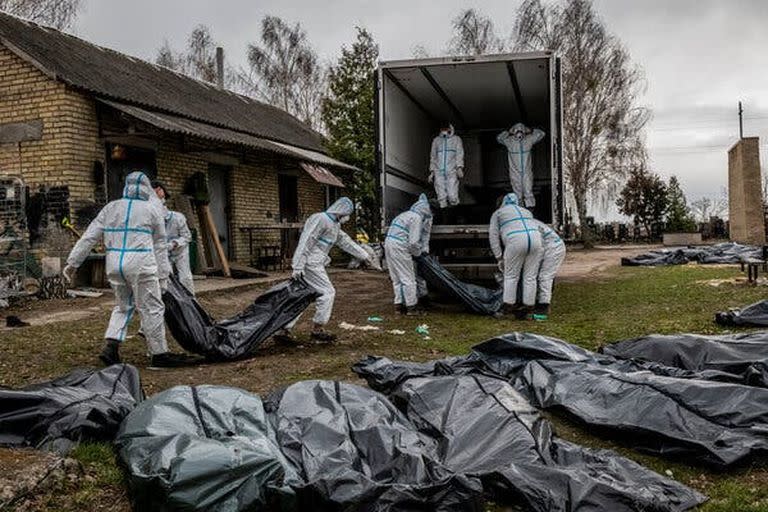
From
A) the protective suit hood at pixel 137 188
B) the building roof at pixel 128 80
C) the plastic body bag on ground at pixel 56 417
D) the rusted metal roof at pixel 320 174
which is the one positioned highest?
the building roof at pixel 128 80

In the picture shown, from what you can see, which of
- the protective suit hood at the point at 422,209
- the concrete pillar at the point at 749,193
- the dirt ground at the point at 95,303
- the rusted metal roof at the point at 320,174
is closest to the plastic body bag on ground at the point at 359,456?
the protective suit hood at the point at 422,209

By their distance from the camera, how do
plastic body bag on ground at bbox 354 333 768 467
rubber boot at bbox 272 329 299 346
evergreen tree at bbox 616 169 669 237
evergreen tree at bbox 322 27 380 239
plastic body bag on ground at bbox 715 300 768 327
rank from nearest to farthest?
1. plastic body bag on ground at bbox 354 333 768 467
2. plastic body bag on ground at bbox 715 300 768 327
3. rubber boot at bbox 272 329 299 346
4. evergreen tree at bbox 322 27 380 239
5. evergreen tree at bbox 616 169 669 237

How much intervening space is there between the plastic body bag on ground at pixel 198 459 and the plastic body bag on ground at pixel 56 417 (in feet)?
0.79

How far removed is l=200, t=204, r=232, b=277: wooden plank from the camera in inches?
551

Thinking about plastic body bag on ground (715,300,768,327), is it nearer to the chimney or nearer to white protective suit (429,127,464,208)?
white protective suit (429,127,464,208)

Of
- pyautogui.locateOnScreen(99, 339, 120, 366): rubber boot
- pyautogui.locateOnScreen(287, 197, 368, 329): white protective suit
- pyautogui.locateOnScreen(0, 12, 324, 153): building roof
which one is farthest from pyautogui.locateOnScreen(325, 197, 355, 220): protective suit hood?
pyautogui.locateOnScreen(0, 12, 324, 153): building roof

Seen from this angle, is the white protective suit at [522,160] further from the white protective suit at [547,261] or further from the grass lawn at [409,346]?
the white protective suit at [547,261]

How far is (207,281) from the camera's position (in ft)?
42.7

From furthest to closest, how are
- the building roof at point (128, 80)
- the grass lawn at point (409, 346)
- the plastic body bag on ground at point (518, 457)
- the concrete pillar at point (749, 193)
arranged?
the concrete pillar at point (749, 193), the building roof at point (128, 80), the grass lawn at point (409, 346), the plastic body bag on ground at point (518, 457)

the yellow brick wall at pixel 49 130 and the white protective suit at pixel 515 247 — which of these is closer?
the white protective suit at pixel 515 247

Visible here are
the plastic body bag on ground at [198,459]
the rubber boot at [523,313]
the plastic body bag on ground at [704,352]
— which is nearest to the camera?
the plastic body bag on ground at [198,459]

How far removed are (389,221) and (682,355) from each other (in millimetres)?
5450

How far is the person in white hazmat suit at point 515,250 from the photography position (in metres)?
8.60

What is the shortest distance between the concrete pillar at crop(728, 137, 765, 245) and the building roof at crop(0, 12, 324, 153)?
15.3 m
